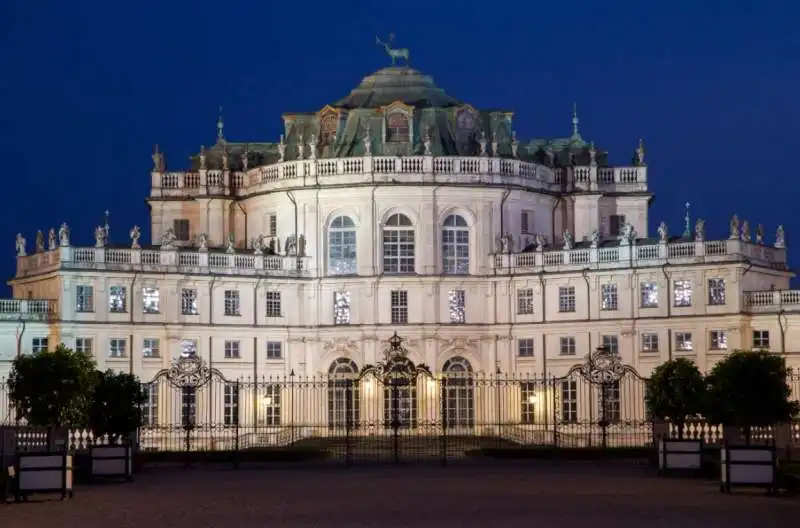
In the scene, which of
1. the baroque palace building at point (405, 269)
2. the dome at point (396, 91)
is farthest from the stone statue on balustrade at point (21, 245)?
the dome at point (396, 91)

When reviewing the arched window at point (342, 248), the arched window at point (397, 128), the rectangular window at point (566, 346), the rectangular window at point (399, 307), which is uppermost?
the arched window at point (397, 128)

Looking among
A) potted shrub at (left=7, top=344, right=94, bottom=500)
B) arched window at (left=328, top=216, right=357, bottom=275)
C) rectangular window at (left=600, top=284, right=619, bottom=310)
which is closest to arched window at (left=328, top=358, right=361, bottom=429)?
arched window at (left=328, top=216, right=357, bottom=275)

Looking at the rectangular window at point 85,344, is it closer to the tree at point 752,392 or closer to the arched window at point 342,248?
the arched window at point 342,248

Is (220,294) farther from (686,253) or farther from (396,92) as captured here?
(686,253)

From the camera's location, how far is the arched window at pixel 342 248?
97812 millimetres

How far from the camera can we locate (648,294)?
305ft

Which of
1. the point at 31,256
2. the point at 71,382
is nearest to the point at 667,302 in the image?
the point at 31,256

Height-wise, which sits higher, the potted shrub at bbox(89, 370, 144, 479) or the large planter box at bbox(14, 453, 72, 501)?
the potted shrub at bbox(89, 370, 144, 479)

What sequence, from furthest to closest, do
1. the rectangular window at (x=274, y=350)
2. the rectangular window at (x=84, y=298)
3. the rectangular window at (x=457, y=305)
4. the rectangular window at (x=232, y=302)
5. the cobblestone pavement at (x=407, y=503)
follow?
the rectangular window at (x=457, y=305) → the rectangular window at (x=274, y=350) → the rectangular window at (x=232, y=302) → the rectangular window at (x=84, y=298) → the cobblestone pavement at (x=407, y=503)

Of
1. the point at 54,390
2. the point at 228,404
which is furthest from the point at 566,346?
the point at 54,390

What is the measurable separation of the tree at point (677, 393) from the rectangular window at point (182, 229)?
4316 centimetres

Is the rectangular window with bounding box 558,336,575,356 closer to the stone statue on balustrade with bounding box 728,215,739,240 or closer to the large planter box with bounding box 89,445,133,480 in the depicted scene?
the stone statue on balustrade with bounding box 728,215,739,240

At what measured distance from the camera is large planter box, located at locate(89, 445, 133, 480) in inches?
2041

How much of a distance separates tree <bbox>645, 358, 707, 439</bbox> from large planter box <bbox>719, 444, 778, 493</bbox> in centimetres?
1669
